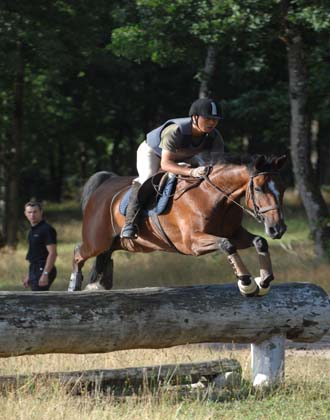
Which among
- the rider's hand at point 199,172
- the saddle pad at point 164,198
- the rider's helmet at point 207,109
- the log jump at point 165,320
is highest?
the rider's helmet at point 207,109

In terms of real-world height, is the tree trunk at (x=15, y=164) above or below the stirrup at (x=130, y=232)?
above

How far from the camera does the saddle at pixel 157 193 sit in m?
10.7

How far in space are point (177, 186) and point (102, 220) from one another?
1708 millimetres

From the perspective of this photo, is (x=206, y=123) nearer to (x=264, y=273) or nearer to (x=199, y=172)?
(x=199, y=172)

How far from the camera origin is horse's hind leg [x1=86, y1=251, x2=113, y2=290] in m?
12.6

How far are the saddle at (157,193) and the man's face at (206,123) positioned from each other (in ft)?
2.19

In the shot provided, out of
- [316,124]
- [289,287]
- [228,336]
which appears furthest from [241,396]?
[316,124]

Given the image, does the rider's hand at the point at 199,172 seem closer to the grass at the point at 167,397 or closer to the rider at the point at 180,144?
the rider at the point at 180,144

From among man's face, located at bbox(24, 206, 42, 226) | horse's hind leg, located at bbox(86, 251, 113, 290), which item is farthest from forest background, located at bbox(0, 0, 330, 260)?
man's face, located at bbox(24, 206, 42, 226)

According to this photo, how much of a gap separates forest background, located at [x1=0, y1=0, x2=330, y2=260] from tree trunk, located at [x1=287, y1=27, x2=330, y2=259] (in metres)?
0.02

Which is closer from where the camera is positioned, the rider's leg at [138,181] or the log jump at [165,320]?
the log jump at [165,320]

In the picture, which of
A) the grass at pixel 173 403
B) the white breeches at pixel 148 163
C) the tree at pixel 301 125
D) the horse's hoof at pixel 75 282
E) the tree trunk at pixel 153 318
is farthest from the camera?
the tree at pixel 301 125

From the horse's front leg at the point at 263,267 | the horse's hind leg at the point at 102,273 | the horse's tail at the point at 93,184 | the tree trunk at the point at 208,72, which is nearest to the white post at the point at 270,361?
the horse's front leg at the point at 263,267

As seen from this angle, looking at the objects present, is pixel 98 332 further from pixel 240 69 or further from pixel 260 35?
pixel 240 69
